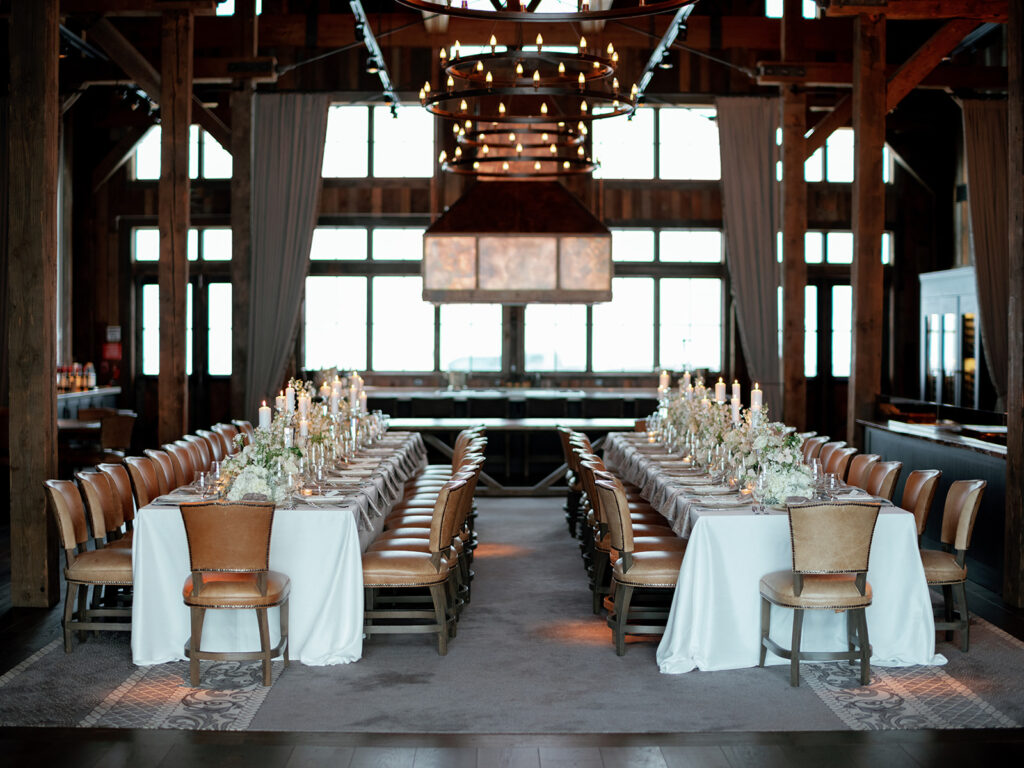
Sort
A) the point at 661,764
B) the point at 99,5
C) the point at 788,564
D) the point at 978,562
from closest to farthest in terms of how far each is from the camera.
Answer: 1. the point at 661,764
2. the point at 788,564
3. the point at 978,562
4. the point at 99,5

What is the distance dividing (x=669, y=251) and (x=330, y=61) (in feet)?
18.8

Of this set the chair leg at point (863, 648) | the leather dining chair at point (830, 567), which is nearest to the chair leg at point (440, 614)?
the leather dining chair at point (830, 567)

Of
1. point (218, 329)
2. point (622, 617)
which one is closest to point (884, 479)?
point (622, 617)

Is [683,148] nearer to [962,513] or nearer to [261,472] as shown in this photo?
[962,513]

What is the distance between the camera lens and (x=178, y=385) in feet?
32.5

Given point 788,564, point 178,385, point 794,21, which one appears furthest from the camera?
point 794,21

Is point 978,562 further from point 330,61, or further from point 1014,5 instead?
point 330,61

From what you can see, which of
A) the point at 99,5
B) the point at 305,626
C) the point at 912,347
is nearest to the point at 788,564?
the point at 305,626

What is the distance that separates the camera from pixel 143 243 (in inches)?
679

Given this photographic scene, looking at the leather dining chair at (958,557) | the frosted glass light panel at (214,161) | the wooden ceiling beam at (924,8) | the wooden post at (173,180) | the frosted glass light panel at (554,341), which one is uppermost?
the frosted glass light panel at (214,161)

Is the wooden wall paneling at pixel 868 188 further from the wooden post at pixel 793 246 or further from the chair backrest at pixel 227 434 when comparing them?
the chair backrest at pixel 227 434

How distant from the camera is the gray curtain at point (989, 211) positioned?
42.3 feet

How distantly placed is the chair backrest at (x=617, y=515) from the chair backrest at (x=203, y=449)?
347cm

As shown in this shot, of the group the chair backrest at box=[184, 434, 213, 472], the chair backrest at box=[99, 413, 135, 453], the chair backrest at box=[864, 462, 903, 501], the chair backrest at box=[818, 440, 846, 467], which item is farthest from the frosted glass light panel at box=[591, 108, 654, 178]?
the chair backrest at box=[864, 462, 903, 501]
